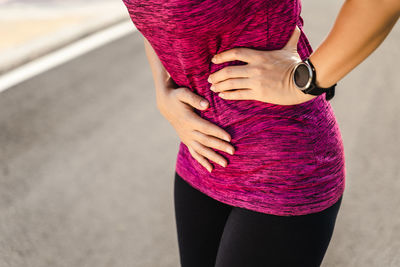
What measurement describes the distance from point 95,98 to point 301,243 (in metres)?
3.18

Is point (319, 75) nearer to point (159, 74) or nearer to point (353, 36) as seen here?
point (353, 36)

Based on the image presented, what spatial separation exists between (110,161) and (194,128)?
82.5 inches

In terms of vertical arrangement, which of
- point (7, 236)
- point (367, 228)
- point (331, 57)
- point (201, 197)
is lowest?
point (7, 236)

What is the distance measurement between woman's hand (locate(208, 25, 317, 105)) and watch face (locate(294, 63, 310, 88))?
13mm

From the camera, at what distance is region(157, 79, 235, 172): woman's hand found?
897mm

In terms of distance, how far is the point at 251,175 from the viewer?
88cm

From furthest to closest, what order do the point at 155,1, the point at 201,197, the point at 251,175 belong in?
the point at 201,197 → the point at 251,175 → the point at 155,1

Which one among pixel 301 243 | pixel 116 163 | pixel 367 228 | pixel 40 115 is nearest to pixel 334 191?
pixel 301 243

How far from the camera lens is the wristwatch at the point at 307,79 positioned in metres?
0.83

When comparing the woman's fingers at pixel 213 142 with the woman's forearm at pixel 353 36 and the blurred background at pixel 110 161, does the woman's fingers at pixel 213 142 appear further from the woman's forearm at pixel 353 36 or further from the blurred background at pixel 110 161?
the blurred background at pixel 110 161

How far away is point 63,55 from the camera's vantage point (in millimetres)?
4703

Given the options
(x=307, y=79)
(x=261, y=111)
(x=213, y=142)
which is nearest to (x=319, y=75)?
(x=307, y=79)

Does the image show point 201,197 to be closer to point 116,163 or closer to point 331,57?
point 331,57

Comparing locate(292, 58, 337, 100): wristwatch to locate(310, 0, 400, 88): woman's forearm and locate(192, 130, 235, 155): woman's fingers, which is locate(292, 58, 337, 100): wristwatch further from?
locate(192, 130, 235, 155): woman's fingers
